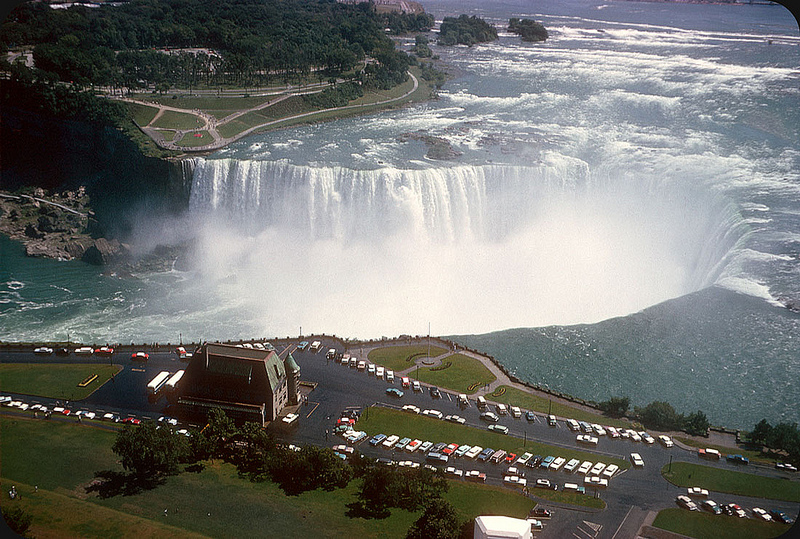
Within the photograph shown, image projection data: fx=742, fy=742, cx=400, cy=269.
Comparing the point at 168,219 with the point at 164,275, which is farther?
the point at 168,219

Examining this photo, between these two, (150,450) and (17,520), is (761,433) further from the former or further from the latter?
(17,520)

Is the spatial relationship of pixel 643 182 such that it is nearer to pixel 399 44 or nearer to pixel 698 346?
pixel 698 346

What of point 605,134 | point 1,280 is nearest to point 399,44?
point 605,134

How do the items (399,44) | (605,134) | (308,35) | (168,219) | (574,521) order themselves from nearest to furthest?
(574,521), (168,219), (605,134), (308,35), (399,44)

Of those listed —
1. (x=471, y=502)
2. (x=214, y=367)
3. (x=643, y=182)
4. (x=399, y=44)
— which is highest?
(x=399, y=44)

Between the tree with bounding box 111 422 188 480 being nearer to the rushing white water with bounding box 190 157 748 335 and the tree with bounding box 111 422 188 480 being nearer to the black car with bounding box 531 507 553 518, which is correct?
the black car with bounding box 531 507 553 518
